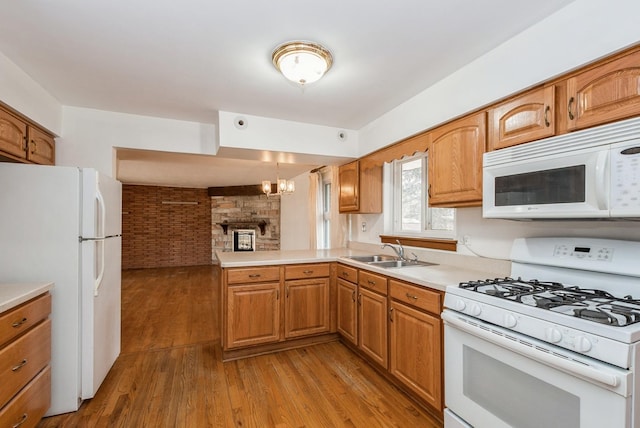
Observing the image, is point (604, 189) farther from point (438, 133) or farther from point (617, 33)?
point (438, 133)

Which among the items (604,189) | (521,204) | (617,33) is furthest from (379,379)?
(617,33)

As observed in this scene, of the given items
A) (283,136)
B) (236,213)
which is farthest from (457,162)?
(236,213)

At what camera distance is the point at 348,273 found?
115 inches

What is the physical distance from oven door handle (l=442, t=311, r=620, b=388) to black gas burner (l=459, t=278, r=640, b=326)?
0.56 feet

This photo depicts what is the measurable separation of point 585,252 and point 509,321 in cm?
62

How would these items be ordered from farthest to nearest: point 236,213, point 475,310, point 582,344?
point 236,213
point 475,310
point 582,344

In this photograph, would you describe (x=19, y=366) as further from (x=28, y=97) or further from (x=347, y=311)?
(x=347, y=311)

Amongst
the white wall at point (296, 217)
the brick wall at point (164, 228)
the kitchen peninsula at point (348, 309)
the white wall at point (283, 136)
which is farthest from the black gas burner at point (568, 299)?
the brick wall at point (164, 228)

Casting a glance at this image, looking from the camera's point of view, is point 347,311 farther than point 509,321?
Yes

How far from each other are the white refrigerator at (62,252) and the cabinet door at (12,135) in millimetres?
185

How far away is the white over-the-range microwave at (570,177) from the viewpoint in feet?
4.10

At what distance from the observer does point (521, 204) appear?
164 centimetres

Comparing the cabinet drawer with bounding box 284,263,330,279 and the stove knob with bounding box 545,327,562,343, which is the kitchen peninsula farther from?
the stove knob with bounding box 545,327,562,343

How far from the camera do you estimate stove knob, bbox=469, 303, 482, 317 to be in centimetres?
152
